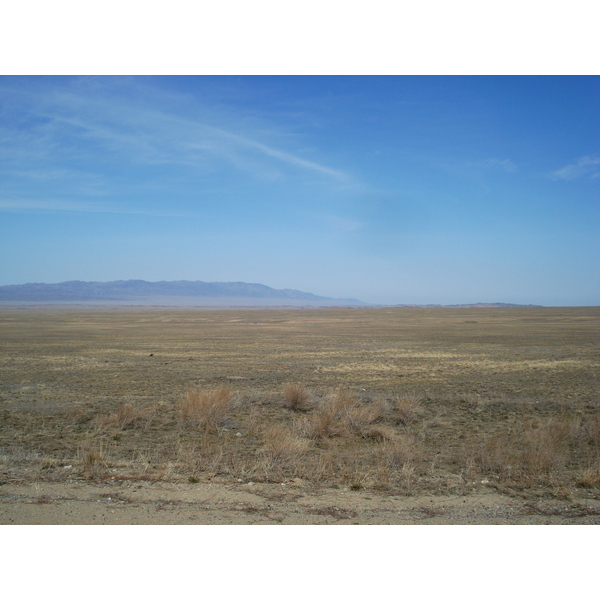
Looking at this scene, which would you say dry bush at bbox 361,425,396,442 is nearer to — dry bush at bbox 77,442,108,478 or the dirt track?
the dirt track

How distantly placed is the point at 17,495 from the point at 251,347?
26518 mm

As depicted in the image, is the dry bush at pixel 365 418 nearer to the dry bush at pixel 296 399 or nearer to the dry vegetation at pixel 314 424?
the dry vegetation at pixel 314 424

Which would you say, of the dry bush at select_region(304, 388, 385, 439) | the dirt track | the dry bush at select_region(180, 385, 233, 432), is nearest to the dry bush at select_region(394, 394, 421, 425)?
the dry bush at select_region(304, 388, 385, 439)

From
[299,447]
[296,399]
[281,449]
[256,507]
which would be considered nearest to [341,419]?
[296,399]

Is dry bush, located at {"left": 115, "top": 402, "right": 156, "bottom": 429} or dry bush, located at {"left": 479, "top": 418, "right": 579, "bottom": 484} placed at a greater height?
dry bush, located at {"left": 479, "top": 418, "right": 579, "bottom": 484}

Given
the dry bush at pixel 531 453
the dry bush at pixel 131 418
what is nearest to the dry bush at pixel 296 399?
the dry bush at pixel 131 418

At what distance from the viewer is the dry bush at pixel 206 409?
1070cm

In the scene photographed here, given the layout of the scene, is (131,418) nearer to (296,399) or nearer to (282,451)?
(296,399)

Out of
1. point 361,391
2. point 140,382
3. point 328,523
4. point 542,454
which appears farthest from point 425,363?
point 328,523

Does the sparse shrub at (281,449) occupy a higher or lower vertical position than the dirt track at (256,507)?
lower

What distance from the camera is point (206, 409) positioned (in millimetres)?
11211

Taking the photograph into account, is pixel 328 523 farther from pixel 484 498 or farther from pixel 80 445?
pixel 80 445

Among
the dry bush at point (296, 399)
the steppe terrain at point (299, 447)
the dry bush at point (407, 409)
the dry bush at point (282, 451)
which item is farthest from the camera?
the dry bush at point (296, 399)

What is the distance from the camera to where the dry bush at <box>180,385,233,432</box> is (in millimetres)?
10695
